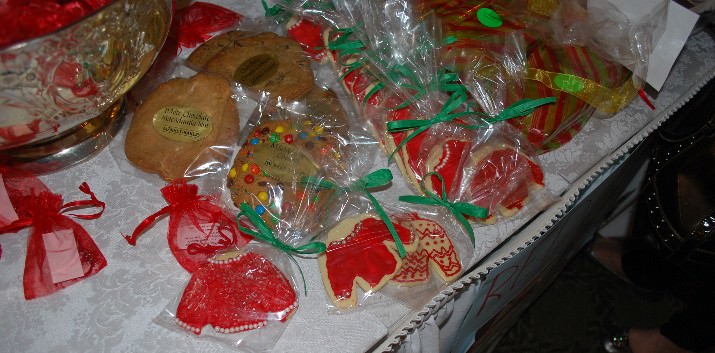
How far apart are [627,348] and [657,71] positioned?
3.23 ft

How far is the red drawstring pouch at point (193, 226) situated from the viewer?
0.83 m

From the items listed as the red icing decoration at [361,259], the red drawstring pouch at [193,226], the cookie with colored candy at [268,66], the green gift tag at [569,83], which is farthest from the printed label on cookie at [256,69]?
the green gift tag at [569,83]

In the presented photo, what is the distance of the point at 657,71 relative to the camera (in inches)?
41.3

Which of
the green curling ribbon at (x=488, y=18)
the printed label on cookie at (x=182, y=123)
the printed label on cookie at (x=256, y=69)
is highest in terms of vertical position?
the green curling ribbon at (x=488, y=18)

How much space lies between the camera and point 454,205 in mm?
859

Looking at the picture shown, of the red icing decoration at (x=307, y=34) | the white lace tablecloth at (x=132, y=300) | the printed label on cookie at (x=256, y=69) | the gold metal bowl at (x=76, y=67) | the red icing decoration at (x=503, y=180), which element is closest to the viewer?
the gold metal bowl at (x=76, y=67)

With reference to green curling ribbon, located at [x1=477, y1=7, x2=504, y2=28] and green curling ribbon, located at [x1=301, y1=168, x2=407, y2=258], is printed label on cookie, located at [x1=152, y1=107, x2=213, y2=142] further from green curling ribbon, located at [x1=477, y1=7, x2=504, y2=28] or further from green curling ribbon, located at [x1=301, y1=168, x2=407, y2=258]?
green curling ribbon, located at [x1=477, y1=7, x2=504, y2=28]

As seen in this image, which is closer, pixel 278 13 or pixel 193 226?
pixel 193 226

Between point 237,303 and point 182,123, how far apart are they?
0.31m

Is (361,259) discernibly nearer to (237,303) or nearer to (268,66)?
(237,303)

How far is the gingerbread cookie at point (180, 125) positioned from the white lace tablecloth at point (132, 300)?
0.05 meters

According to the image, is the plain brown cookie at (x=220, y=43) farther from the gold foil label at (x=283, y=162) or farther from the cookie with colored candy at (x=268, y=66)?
A: the gold foil label at (x=283, y=162)

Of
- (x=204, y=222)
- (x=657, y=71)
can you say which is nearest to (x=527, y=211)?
(x=657, y=71)

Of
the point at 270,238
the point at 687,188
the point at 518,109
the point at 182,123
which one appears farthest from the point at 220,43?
the point at 687,188
